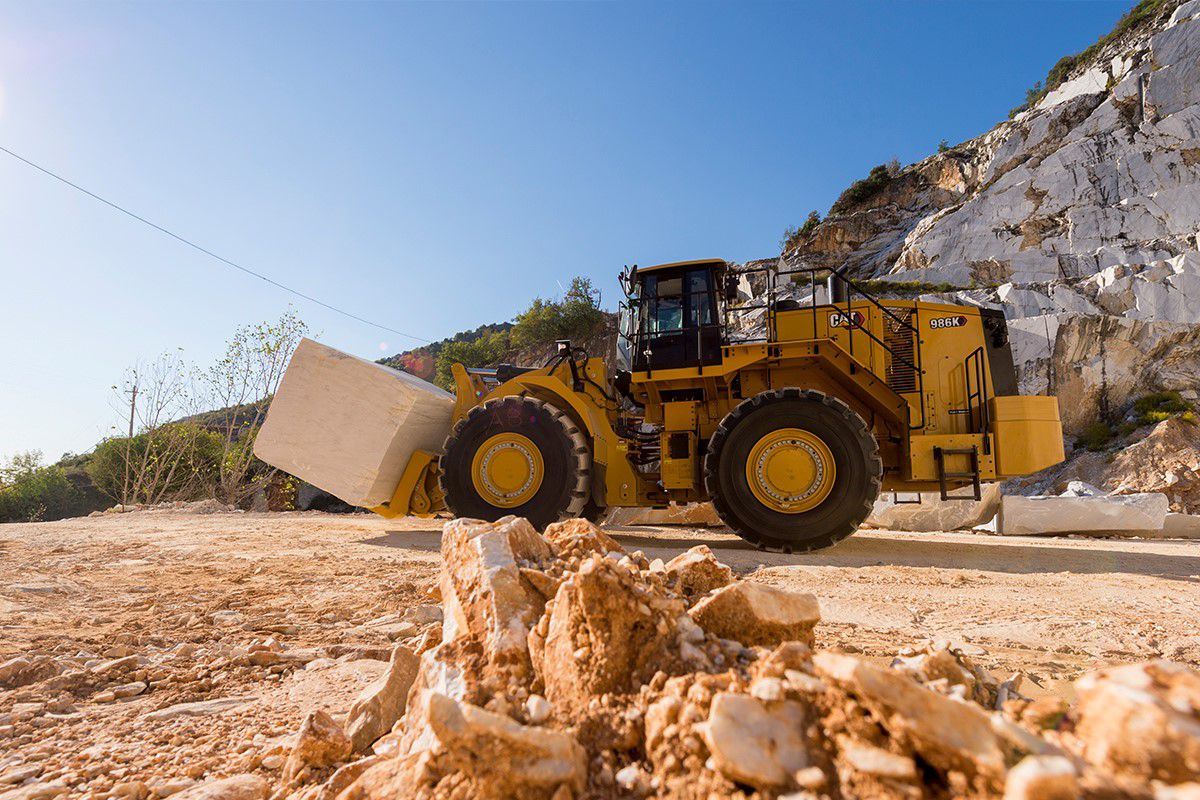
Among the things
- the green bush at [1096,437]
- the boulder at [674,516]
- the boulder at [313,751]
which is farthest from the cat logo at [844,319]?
the green bush at [1096,437]

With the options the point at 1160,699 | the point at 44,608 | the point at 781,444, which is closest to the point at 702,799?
the point at 1160,699

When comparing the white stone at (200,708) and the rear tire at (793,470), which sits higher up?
the rear tire at (793,470)

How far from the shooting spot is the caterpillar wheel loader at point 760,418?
19.8 ft

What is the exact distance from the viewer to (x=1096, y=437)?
46.7ft

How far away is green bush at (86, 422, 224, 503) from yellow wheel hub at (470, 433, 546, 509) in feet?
45.0

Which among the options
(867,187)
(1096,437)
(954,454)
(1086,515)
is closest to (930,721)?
(954,454)

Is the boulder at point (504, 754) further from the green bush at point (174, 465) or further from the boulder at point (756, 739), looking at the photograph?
the green bush at point (174, 465)

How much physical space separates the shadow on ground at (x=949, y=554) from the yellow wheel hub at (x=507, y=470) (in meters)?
0.83

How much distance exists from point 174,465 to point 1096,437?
920 inches

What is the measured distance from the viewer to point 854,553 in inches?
245

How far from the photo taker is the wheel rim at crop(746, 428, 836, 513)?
598 cm

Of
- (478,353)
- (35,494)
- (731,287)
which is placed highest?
(478,353)

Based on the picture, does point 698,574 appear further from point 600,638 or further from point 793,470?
point 793,470

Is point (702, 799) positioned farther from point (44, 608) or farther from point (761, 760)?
point (44, 608)
